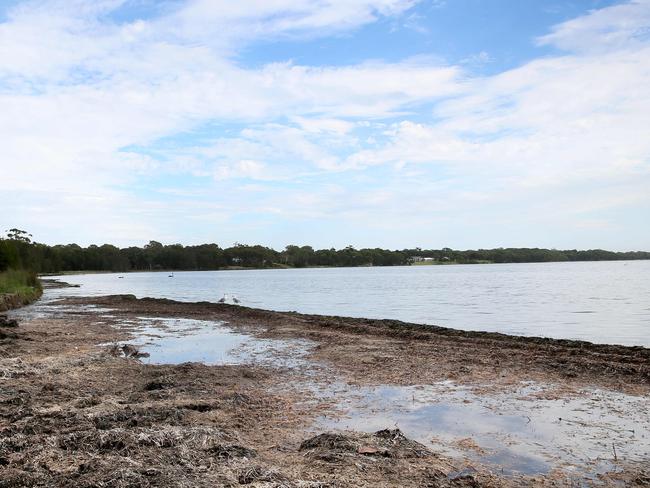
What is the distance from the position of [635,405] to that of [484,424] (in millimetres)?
2776

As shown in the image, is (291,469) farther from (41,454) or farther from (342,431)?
(41,454)

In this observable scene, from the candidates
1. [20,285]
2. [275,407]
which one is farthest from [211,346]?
[20,285]

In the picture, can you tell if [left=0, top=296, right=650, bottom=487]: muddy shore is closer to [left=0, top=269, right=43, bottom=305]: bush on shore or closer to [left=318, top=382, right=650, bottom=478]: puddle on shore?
[left=318, top=382, right=650, bottom=478]: puddle on shore

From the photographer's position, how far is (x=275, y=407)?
8.46m

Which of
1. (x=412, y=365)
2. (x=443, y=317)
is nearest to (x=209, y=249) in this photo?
(x=443, y=317)

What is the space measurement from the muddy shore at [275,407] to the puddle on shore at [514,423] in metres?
0.08

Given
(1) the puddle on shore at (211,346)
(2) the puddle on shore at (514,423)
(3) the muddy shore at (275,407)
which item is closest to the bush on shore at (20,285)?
(1) the puddle on shore at (211,346)

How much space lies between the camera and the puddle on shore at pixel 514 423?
608 cm

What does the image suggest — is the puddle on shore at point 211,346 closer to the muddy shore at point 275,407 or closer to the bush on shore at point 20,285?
the muddy shore at point 275,407

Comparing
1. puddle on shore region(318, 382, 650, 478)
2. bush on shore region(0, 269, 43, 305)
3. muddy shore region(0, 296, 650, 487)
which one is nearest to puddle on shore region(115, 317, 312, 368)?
muddy shore region(0, 296, 650, 487)

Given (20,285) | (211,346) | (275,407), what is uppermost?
(20,285)

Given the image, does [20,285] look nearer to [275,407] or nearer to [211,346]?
[211,346]

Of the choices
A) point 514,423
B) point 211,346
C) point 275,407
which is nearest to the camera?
point 514,423

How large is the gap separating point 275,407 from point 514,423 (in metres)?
3.49
